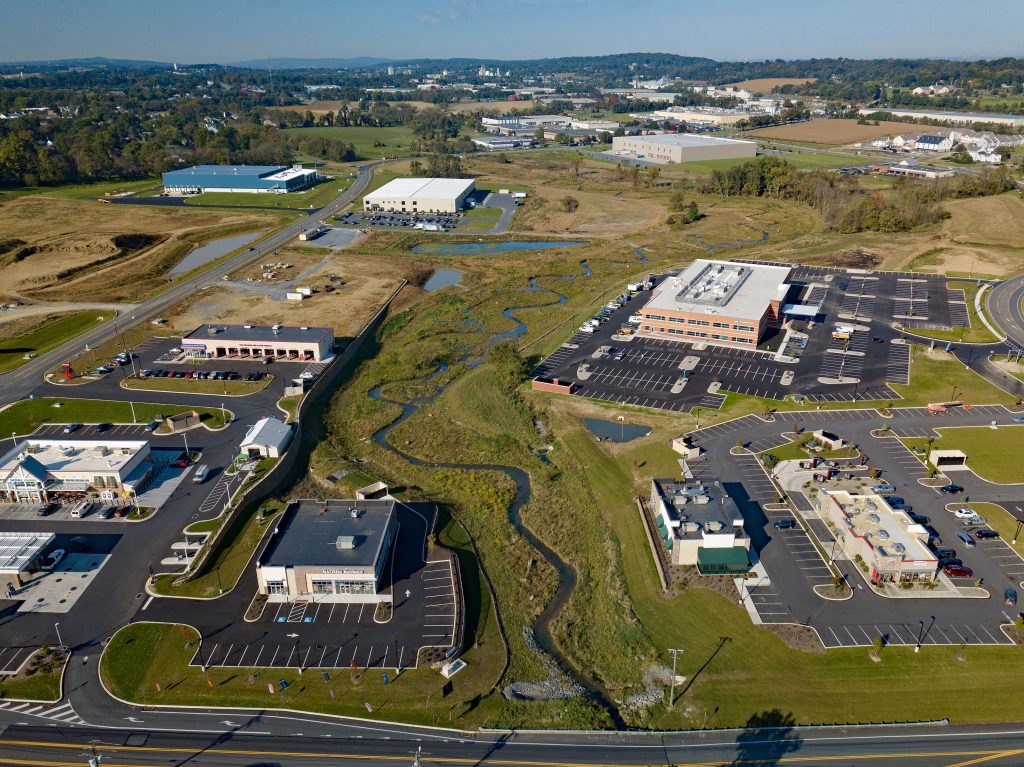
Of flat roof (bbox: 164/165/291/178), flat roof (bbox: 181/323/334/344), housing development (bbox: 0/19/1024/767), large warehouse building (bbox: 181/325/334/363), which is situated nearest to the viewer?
housing development (bbox: 0/19/1024/767)

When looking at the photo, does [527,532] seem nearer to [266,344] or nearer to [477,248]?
[266,344]

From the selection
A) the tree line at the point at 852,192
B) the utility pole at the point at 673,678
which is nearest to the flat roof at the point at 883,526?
the utility pole at the point at 673,678

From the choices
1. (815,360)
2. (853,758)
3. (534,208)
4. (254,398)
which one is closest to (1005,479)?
(815,360)

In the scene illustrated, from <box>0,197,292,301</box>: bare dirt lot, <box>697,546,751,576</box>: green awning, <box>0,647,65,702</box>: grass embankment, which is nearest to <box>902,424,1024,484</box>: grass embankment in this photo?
<box>697,546,751,576</box>: green awning

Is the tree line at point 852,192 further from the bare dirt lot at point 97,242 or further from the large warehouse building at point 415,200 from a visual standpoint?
the bare dirt lot at point 97,242

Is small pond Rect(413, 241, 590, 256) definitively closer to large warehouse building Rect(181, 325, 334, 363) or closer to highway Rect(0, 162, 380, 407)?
highway Rect(0, 162, 380, 407)

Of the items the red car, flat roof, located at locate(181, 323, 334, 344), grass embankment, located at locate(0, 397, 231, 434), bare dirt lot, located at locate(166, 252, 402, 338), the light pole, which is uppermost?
flat roof, located at locate(181, 323, 334, 344)
